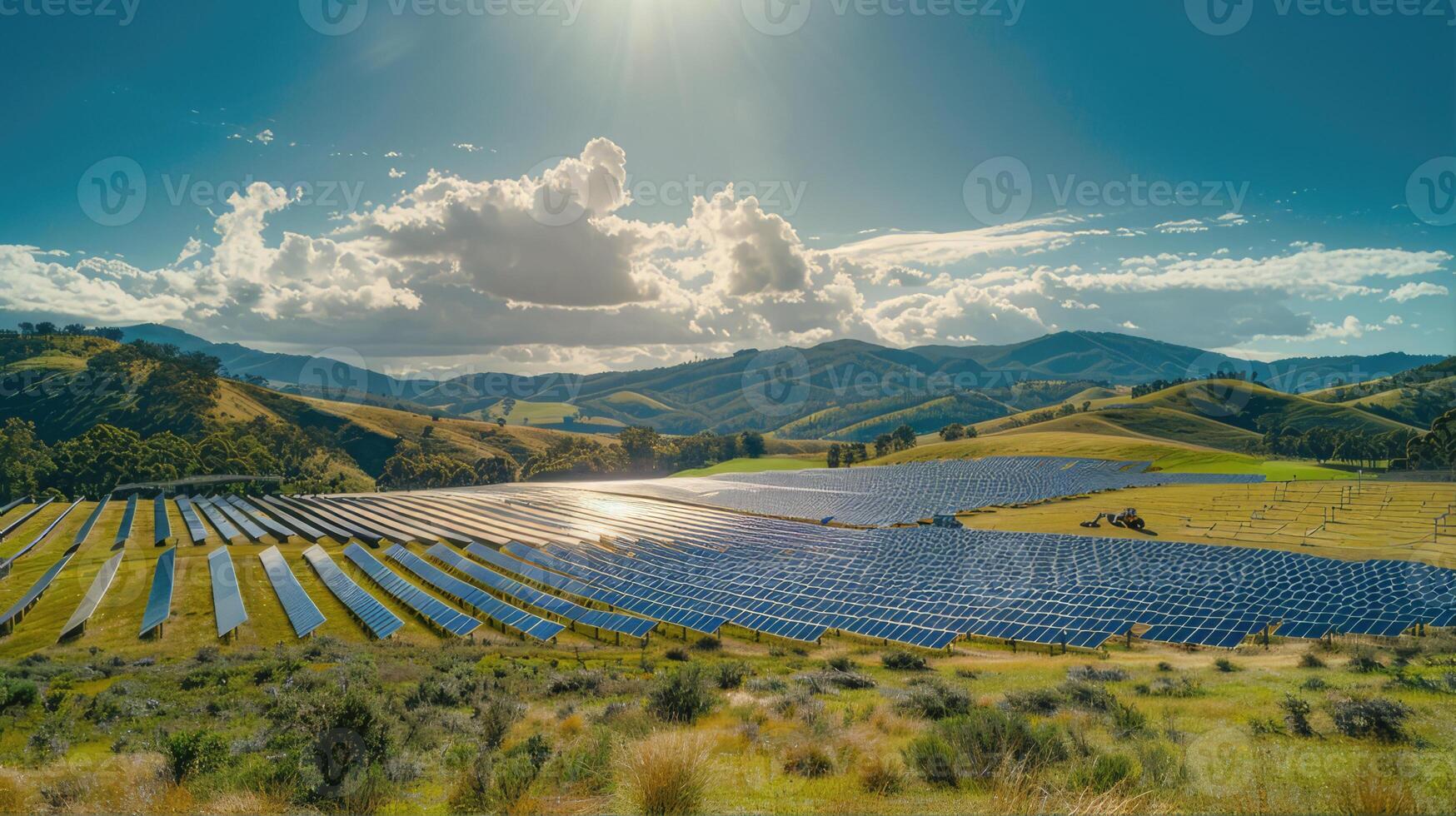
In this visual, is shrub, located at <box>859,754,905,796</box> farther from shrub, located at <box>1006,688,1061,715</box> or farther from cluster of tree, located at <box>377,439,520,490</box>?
cluster of tree, located at <box>377,439,520,490</box>

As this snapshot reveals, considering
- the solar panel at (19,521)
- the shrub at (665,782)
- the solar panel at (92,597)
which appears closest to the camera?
the shrub at (665,782)

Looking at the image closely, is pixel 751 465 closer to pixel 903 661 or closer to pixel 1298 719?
pixel 903 661

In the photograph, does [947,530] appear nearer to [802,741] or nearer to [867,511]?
[867,511]

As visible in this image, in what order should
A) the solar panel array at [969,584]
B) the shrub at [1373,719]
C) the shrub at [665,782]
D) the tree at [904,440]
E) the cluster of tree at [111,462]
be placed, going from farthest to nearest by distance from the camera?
the tree at [904,440], the cluster of tree at [111,462], the solar panel array at [969,584], the shrub at [1373,719], the shrub at [665,782]

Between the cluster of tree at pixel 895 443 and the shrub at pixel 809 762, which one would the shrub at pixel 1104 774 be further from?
the cluster of tree at pixel 895 443

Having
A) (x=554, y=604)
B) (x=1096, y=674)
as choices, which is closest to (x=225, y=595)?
(x=554, y=604)

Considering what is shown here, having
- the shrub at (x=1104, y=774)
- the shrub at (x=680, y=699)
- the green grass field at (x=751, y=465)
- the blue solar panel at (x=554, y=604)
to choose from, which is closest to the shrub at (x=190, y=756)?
the shrub at (x=680, y=699)
